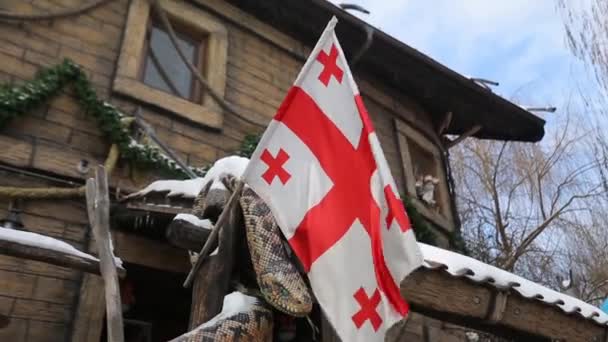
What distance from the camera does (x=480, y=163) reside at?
15891 mm

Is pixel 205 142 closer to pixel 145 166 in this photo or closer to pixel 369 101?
pixel 145 166

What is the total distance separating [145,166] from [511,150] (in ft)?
42.9

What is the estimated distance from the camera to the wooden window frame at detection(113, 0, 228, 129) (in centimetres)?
524

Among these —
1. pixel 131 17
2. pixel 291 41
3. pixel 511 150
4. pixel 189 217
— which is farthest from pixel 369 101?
pixel 511 150

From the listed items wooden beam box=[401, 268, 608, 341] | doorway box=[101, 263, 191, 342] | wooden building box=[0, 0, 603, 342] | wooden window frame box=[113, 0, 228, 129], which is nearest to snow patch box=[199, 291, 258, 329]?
wooden beam box=[401, 268, 608, 341]

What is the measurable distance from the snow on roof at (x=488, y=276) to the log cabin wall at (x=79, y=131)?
7.15 feet

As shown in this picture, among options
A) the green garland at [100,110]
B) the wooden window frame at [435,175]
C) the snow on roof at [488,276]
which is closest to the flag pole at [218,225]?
the snow on roof at [488,276]

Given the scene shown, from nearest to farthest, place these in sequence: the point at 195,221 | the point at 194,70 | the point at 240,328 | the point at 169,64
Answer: the point at 240,328 < the point at 195,221 < the point at 194,70 < the point at 169,64

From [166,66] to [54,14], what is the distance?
4.02ft

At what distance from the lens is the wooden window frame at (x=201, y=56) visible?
524 cm

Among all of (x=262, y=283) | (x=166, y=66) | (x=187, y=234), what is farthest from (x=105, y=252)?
(x=166, y=66)

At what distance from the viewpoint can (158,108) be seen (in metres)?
5.29

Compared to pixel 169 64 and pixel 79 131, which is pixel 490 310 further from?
pixel 169 64

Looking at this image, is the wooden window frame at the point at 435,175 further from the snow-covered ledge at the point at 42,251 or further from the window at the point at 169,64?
the snow-covered ledge at the point at 42,251
